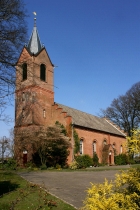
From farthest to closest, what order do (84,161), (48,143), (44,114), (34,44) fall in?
(34,44) < (44,114) < (84,161) < (48,143)

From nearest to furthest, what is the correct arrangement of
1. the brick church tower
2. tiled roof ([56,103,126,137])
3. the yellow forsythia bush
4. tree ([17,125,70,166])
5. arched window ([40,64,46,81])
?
1. the yellow forsythia bush
2. tree ([17,125,70,166])
3. the brick church tower
4. arched window ([40,64,46,81])
5. tiled roof ([56,103,126,137])

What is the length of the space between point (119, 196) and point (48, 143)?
78.2 feet

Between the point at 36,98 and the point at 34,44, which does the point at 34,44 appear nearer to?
the point at 34,44

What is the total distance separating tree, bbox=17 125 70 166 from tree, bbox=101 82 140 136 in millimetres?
25633

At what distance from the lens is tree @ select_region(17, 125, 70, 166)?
2762cm

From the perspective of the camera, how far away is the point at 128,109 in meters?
52.9

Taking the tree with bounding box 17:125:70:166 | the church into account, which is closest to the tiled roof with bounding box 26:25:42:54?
the church

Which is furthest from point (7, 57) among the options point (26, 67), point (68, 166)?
point (68, 166)

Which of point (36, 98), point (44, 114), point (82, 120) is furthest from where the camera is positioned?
point (82, 120)

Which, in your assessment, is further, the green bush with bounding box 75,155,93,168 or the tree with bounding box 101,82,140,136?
the tree with bounding box 101,82,140,136

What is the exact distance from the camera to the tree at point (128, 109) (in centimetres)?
5178

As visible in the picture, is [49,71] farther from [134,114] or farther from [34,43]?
[134,114]

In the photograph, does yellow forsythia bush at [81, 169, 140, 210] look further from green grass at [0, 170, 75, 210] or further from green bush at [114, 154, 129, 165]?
green bush at [114, 154, 129, 165]

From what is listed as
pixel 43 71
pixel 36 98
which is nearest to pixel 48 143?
pixel 36 98
